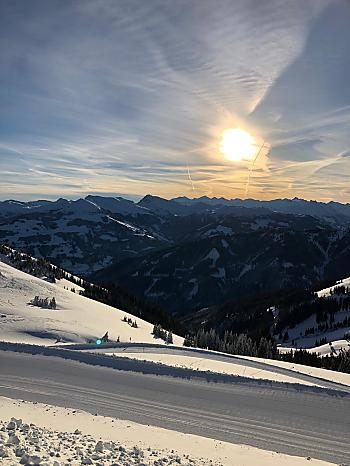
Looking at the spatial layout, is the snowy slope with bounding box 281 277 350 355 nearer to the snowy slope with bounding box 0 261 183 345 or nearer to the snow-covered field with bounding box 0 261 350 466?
the snowy slope with bounding box 0 261 183 345

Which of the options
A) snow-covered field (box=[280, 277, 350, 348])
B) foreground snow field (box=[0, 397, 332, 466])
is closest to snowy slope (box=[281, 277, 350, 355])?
snow-covered field (box=[280, 277, 350, 348])

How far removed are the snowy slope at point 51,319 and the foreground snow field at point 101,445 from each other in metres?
18.1

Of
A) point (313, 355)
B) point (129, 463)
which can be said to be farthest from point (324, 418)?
point (313, 355)

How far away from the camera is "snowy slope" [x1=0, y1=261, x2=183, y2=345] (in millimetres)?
35688

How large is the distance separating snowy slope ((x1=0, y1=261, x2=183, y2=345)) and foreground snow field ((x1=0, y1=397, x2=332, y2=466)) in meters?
18.1

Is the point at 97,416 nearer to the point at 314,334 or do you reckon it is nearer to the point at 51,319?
the point at 51,319

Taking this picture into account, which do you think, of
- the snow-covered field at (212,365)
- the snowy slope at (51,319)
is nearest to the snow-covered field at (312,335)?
the snowy slope at (51,319)

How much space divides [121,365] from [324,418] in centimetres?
1199

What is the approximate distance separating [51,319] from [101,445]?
3019 cm

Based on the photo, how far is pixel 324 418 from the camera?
18234mm

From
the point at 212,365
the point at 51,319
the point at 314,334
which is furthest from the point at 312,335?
the point at 212,365

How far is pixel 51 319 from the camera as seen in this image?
133 feet

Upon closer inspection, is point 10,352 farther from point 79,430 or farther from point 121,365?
point 79,430

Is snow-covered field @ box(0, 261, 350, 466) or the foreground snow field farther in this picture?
snow-covered field @ box(0, 261, 350, 466)
